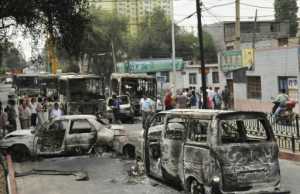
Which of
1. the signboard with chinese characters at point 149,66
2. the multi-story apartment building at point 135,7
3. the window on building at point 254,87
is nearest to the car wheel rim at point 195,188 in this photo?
the window on building at point 254,87

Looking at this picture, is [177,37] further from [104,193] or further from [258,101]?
[104,193]

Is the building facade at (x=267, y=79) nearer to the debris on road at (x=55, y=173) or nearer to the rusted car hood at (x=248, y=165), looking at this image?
the debris on road at (x=55, y=173)

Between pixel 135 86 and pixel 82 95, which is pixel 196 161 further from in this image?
pixel 135 86

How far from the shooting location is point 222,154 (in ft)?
32.3

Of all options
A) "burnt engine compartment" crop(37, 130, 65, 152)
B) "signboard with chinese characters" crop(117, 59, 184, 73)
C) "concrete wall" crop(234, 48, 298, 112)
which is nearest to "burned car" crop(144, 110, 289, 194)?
"burnt engine compartment" crop(37, 130, 65, 152)

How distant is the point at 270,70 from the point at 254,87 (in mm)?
2681

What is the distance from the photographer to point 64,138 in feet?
56.7

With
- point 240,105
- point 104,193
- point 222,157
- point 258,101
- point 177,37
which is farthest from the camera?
point 177,37

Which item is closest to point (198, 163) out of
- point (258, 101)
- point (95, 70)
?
point (258, 101)

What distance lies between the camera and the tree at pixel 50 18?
18000 mm

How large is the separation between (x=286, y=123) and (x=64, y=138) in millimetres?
6552

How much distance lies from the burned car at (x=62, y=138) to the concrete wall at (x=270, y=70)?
12.4 m

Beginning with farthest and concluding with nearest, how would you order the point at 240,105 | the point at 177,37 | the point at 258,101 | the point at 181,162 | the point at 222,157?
the point at 177,37 < the point at 240,105 < the point at 258,101 < the point at 181,162 < the point at 222,157

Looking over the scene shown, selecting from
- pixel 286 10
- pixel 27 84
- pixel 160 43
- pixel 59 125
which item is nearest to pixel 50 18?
pixel 59 125
